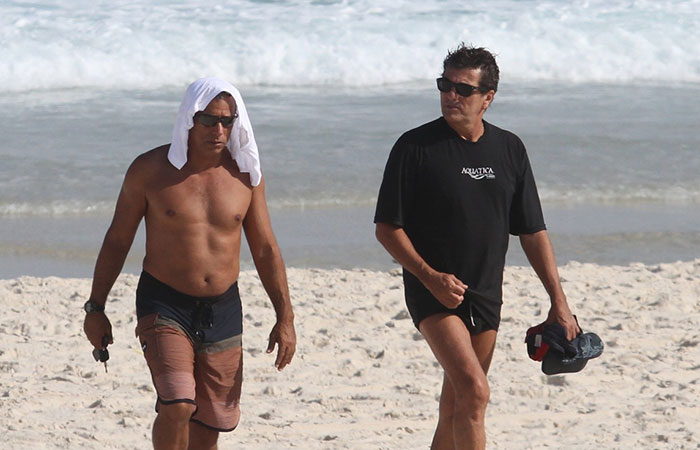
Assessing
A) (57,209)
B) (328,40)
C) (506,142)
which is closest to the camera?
(506,142)

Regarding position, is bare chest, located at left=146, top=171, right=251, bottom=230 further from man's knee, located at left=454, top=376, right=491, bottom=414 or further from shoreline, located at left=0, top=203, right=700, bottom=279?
shoreline, located at left=0, top=203, right=700, bottom=279

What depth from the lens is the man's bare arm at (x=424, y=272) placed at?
414 cm

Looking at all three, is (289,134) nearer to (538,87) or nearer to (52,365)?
(538,87)

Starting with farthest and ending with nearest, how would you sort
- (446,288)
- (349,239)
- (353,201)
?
(353,201), (349,239), (446,288)

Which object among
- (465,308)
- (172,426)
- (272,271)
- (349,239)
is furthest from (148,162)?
(349,239)

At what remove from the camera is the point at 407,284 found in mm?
4422

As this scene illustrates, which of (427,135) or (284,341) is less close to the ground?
(427,135)

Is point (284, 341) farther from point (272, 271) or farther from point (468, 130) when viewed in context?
point (468, 130)

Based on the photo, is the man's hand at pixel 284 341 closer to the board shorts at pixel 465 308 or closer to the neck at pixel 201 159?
the board shorts at pixel 465 308

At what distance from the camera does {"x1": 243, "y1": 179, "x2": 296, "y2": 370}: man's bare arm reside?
4355 mm

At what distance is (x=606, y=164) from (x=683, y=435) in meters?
6.99

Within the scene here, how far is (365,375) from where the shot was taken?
640cm

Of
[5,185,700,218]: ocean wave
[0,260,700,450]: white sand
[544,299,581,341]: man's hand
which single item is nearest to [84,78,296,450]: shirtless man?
[544,299,581,341]: man's hand

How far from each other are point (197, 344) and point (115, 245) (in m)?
0.49
